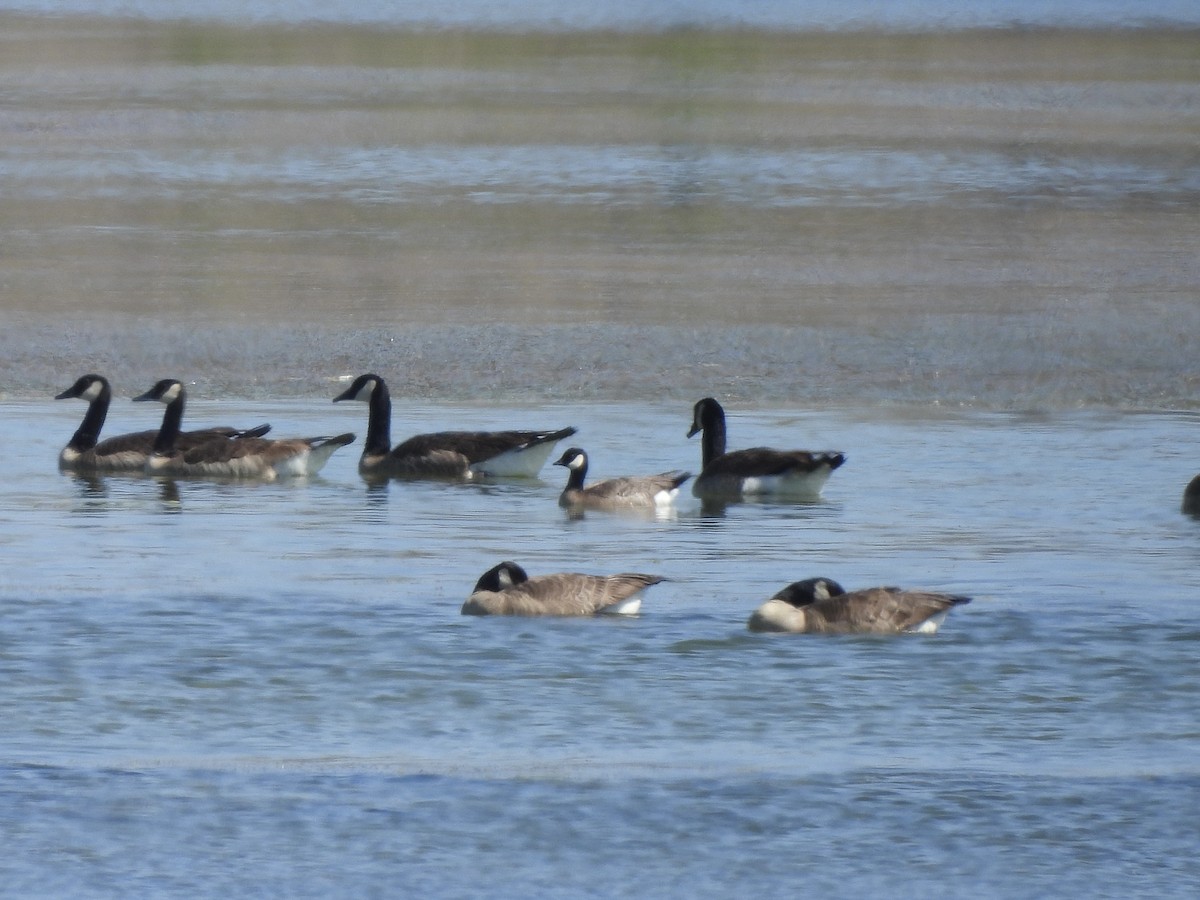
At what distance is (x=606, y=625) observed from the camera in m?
8.17

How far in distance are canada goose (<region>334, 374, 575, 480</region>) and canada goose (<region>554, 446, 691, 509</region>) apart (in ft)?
1.89

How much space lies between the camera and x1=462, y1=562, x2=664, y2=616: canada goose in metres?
8.24

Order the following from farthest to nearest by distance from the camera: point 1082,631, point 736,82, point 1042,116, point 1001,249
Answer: point 736,82 → point 1042,116 → point 1001,249 → point 1082,631

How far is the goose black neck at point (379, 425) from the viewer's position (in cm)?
1295

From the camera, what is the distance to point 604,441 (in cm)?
1312

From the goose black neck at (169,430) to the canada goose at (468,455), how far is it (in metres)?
1.03

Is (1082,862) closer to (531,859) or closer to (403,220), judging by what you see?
(531,859)

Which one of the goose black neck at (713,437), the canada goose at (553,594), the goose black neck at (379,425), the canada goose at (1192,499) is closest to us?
the canada goose at (553,594)

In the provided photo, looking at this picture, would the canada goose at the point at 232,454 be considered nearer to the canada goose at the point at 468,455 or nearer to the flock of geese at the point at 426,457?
the flock of geese at the point at 426,457

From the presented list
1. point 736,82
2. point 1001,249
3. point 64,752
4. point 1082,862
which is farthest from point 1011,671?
point 736,82

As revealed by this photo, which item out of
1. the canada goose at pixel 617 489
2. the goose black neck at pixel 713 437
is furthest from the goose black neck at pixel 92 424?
the goose black neck at pixel 713 437

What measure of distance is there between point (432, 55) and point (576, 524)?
18.9 m

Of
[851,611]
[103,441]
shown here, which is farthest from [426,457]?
[851,611]

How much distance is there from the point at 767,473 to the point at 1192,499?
2.05 meters
